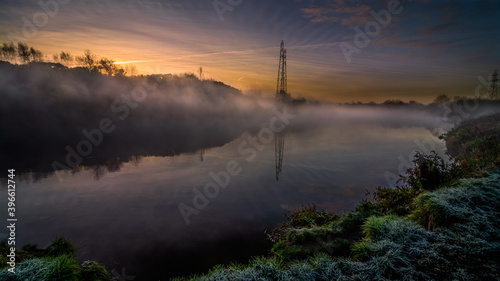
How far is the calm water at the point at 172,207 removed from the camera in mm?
9836

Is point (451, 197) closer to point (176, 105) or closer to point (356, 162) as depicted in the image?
point (356, 162)

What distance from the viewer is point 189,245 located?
10.4 m

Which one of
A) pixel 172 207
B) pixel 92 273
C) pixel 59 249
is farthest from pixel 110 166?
pixel 92 273

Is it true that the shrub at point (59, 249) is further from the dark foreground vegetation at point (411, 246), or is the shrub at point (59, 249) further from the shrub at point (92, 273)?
the dark foreground vegetation at point (411, 246)

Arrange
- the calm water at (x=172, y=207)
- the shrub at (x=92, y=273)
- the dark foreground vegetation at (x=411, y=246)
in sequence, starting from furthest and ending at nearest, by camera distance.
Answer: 1. the calm water at (x=172, y=207)
2. the shrub at (x=92, y=273)
3. the dark foreground vegetation at (x=411, y=246)

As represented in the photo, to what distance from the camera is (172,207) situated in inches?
579

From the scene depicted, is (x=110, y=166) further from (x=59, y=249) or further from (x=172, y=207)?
(x=59, y=249)

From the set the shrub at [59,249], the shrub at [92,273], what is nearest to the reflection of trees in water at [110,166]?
Answer: the shrub at [59,249]

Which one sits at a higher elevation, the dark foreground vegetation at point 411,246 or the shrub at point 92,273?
the dark foreground vegetation at point 411,246

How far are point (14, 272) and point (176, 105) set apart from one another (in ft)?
389

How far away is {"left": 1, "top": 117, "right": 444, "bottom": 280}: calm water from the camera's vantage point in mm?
9836

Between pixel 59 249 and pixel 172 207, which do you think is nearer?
pixel 59 249

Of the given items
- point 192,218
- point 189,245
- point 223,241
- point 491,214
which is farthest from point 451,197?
point 192,218

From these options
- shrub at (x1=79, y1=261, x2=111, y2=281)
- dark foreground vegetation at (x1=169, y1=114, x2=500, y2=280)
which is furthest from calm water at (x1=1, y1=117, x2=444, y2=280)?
dark foreground vegetation at (x1=169, y1=114, x2=500, y2=280)
